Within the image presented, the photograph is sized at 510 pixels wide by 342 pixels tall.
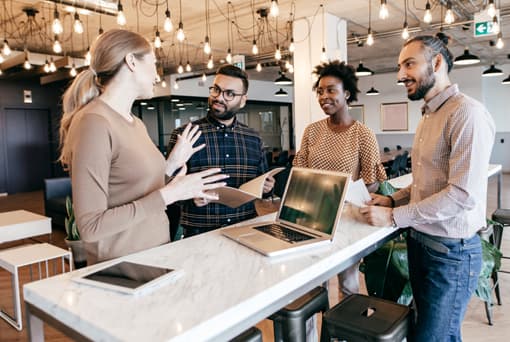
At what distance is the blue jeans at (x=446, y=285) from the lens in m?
→ 1.56

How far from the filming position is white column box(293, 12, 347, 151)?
641 cm

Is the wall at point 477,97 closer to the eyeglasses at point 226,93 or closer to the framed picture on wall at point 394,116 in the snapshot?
the framed picture on wall at point 394,116

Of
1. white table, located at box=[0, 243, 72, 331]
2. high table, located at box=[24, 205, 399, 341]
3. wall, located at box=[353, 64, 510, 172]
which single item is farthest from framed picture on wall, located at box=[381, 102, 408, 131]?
high table, located at box=[24, 205, 399, 341]

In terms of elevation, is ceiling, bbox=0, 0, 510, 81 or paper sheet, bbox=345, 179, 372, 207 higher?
ceiling, bbox=0, 0, 510, 81

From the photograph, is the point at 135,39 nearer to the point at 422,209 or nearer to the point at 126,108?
the point at 126,108

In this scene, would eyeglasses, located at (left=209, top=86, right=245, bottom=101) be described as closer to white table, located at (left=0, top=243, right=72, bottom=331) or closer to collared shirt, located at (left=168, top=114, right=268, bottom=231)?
Result: collared shirt, located at (left=168, top=114, right=268, bottom=231)

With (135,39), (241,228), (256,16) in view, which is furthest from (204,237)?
(256,16)

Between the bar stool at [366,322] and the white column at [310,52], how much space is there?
491 cm

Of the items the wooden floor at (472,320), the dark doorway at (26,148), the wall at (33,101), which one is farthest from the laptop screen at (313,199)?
the dark doorway at (26,148)

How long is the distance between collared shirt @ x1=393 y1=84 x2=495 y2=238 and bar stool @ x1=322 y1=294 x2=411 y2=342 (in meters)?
0.35

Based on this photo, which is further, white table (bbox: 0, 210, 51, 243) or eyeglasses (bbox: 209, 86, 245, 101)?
white table (bbox: 0, 210, 51, 243)

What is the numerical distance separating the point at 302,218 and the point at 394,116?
12362 millimetres

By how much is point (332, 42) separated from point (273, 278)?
603 centimetres

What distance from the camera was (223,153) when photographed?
220 cm
